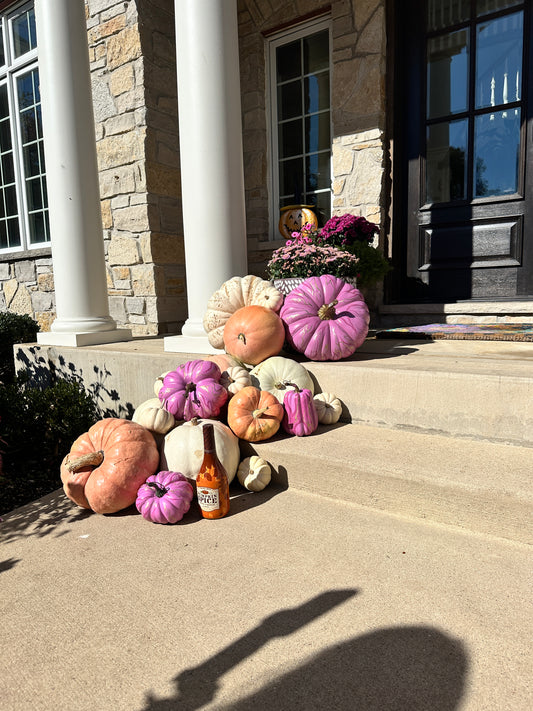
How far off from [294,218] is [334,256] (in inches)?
59.6

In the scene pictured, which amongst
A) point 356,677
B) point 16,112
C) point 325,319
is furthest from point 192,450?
point 16,112

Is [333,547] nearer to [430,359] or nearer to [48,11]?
[430,359]

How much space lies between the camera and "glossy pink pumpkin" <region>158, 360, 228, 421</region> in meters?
2.65

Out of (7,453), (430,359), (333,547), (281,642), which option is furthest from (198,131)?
(281,642)

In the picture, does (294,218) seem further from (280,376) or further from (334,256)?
(280,376)

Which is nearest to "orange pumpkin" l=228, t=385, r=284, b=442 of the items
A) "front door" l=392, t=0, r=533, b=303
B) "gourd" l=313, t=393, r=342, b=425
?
"gourd" l=313, t=393, r=342, b=425

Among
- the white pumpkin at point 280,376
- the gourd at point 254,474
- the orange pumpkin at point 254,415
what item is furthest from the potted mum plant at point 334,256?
the gourd at point 254,474

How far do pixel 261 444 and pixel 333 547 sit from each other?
82cm

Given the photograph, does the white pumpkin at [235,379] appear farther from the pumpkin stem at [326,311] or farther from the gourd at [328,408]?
the pumpkin stem at [326,311]

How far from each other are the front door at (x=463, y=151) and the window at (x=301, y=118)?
2.73 feet

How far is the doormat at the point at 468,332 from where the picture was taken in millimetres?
3488

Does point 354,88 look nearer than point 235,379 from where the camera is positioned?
No

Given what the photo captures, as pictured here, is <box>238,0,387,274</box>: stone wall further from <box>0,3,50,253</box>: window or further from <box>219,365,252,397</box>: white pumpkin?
<box>0,3,50,253</box>: window

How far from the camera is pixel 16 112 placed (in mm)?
6578
